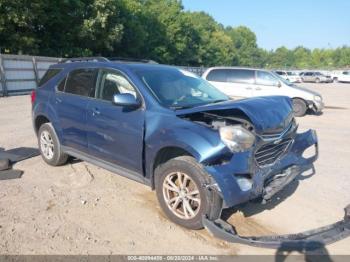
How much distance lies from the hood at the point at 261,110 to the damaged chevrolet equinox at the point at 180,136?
12 mm

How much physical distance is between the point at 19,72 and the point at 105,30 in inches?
638

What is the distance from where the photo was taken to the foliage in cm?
2800

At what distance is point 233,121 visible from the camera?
13.9 ft

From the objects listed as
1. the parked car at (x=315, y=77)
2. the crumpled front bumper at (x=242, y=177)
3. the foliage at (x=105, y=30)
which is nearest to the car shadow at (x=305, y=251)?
the crumpled front bumper at (x=242, y=177)

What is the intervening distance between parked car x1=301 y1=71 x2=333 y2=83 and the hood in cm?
4918

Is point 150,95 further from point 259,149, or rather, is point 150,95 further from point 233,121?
point 259,149

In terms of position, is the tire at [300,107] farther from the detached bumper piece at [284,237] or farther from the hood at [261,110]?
the detached bumper piece at [284,237]

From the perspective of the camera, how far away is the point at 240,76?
1470cm

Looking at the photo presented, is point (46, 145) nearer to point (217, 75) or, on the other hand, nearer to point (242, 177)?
point (242, 177)

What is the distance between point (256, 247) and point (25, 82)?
19.0 metres

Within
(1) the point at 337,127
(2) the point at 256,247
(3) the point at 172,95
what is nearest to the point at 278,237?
(2) the point at 256,247

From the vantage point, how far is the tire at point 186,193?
3.91 meters

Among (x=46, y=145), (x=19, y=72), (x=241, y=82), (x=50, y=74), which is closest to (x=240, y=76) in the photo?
(x=241, y=82)

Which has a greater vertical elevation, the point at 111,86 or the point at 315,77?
the point at 111,86
